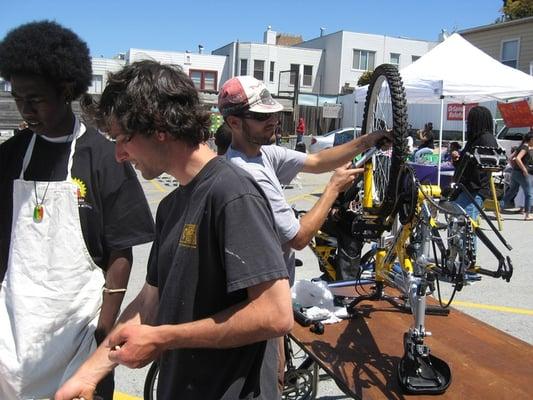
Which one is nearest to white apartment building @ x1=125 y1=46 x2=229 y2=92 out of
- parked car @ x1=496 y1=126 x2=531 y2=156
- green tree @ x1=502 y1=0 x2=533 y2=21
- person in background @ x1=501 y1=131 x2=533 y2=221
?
green tree @ x1=502 y1=0 x2=533 y2=21

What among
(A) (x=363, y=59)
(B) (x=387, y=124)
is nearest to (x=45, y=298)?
(B) (x=387, y=124)

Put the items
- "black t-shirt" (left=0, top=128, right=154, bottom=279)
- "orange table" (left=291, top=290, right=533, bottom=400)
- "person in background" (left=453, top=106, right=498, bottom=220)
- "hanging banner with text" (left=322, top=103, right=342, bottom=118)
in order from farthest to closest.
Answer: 1. "hanging banner with text" (left=322, top=103, right=342, bottom=118)
2. "person in background" (left=453, top=106, right=498, bottom=220)
3. "orange table" (left=291, top=290, right=533, bottom=400)
4. "black t-shirt" (left=0, top=128, right=154, bottom=279)

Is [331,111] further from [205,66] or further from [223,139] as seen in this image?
[223,139]

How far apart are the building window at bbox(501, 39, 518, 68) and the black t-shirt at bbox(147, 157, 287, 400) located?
24.7m

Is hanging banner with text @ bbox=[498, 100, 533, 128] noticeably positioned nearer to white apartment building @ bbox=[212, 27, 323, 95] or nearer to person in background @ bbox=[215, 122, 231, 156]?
person in background @ bbox=[215, 122, 231, 156]

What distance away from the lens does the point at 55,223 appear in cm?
205

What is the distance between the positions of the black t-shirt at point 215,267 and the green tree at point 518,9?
39113 millimetres

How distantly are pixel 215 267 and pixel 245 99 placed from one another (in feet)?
4.07

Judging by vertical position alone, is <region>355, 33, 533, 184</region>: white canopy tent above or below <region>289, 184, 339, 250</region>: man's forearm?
above


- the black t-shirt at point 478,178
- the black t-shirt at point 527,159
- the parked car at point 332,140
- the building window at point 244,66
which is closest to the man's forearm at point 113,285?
the black t-shirt at point 478,178

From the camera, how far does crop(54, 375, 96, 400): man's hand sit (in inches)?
64.2

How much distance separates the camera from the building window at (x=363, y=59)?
41344 mm

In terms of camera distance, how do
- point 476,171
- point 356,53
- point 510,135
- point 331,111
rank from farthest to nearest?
point 356,53
point 331,111
point 510,135
point 476,171

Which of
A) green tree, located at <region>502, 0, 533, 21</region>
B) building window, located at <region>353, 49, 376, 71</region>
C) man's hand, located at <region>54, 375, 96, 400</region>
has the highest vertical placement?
green tree, located at <region>502, 0, 533, 21</region>
